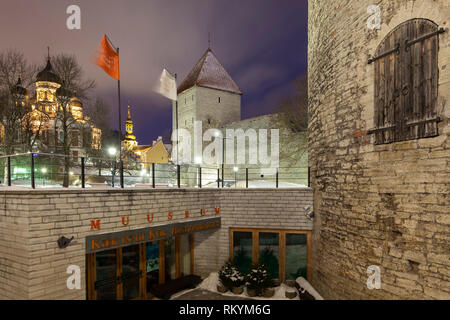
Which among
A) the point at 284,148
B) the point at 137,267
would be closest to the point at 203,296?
the point at 137,267

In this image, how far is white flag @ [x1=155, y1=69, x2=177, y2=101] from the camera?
10.1 m

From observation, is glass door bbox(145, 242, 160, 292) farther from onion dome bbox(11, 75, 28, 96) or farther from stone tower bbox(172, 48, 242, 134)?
stone tower bbox(172, 48, 242, 134)

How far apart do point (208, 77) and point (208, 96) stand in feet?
7.41

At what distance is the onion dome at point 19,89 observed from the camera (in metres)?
13.4

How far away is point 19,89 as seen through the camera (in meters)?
13.9

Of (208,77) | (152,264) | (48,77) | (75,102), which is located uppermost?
(208,77)

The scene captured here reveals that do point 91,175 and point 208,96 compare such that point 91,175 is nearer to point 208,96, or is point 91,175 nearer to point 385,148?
point 385,148

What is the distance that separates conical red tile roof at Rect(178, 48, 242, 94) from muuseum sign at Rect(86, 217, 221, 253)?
793 inches

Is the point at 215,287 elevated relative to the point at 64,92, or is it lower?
lower

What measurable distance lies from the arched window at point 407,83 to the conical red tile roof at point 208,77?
21832mm

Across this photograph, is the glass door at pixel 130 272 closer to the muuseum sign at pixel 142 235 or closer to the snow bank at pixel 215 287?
the muuseum sign at pixel 142 235

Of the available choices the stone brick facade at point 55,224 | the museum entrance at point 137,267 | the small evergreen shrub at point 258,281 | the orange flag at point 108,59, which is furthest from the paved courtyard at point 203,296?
the orange flag at point 108,59

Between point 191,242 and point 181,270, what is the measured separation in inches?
41.9

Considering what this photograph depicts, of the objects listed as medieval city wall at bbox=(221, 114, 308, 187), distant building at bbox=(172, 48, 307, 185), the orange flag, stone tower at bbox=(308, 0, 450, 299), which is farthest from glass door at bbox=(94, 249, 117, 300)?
distant building at bbox=(172, 48, 307, 185)
